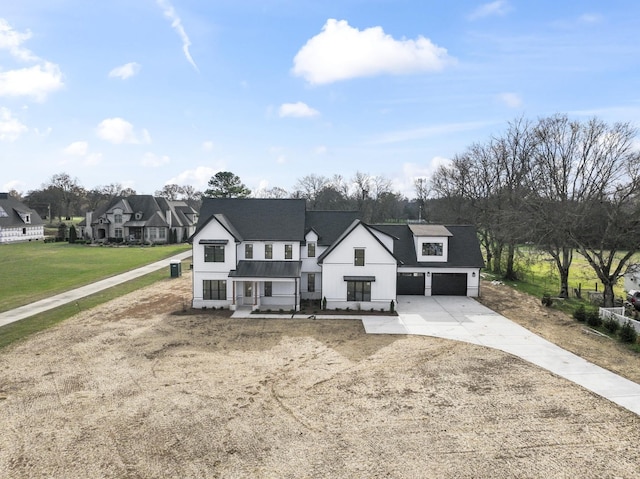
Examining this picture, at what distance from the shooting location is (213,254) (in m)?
27.7

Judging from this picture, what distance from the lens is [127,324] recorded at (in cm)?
2375

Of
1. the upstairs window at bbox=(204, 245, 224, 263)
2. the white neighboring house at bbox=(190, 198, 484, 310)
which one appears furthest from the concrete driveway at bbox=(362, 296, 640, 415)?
the upstairs window at bbox=(204, 245, 224, 263)

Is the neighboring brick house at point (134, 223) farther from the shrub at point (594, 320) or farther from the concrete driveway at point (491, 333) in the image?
the shrub at point (594, 320)

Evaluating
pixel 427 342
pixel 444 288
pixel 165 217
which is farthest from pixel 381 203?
pixel 427 342

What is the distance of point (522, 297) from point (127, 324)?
2976 centimetres

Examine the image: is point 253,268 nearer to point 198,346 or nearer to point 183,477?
point 198,346

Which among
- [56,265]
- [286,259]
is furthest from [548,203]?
[56,265]

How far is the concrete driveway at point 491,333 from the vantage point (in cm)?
1572

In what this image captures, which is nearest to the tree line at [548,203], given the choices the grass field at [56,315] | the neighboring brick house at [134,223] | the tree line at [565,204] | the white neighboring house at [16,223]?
the tree line at [565,204]

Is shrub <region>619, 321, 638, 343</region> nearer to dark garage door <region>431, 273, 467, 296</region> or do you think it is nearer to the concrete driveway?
the concrete driveway

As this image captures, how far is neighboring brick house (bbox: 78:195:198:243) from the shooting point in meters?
68.8

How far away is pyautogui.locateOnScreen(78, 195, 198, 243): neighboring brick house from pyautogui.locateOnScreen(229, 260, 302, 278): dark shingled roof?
1826 inches

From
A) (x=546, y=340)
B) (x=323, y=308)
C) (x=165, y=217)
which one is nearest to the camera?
(x=546, y=340)

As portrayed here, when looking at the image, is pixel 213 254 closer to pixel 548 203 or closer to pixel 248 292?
pixel 248 292
